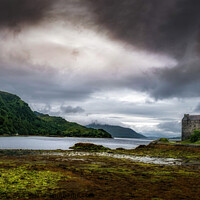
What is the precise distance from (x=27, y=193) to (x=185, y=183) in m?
15.4

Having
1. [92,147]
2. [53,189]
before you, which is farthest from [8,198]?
[92,147]

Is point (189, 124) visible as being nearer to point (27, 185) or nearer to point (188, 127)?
point (188, 127)

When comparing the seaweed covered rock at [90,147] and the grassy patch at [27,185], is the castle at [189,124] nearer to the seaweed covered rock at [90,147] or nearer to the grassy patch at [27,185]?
the seaweed covered rock at [90,147]

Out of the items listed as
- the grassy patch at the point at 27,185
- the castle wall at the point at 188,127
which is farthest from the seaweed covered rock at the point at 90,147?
the castle wall at the point at 188,127

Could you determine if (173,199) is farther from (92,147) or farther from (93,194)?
(92,147)

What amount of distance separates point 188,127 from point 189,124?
6.29 ft

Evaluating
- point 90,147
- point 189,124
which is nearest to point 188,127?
point 189,124

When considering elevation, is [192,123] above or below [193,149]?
above

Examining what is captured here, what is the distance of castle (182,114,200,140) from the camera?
370 feet

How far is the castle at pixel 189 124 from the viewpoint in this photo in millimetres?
112675

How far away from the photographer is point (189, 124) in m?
116

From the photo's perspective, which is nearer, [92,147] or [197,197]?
[197,197]

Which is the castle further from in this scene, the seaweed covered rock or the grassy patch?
the grassy patch

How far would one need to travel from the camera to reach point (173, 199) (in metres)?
14.6
